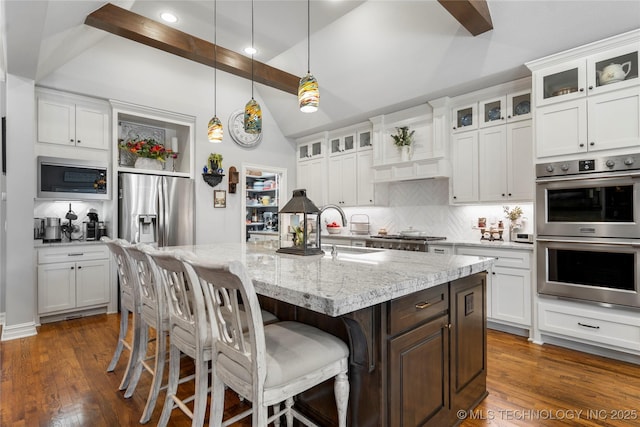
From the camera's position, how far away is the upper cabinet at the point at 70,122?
3.81 meters

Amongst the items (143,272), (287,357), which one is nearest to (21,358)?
(143,272)

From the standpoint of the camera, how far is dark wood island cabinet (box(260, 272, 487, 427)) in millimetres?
1409

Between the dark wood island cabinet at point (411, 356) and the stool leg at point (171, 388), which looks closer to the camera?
the dark wood island cabinet at point (411, 356)

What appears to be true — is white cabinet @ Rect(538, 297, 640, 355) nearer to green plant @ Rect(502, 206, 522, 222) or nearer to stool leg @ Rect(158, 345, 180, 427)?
green plant @ Rect(502, 206, 522, 222)

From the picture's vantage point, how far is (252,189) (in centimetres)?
706

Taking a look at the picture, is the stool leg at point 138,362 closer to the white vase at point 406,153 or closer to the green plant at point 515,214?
the white vase at point 406,153

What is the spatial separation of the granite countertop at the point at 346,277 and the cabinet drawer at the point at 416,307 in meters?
0.10

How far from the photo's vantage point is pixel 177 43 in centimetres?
362

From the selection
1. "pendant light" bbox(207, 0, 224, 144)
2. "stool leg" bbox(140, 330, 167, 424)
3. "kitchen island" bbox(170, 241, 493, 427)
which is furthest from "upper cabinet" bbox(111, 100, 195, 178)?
"kitchen island" bbox(170, 241, 493, 427)

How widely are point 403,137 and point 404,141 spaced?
58mm

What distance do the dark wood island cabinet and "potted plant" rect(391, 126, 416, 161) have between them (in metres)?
2.62

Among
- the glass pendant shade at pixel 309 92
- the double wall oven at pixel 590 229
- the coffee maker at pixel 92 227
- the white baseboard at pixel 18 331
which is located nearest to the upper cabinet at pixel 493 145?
the double wall oven at pixel 590 229

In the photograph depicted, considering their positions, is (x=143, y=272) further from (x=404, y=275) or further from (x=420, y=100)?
(x=420, y=100)

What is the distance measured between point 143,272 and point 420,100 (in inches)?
144
